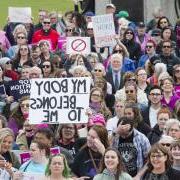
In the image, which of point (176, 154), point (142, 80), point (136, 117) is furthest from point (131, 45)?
point (176, 154)

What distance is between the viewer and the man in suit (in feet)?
60.2

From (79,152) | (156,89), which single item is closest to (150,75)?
(156,89)

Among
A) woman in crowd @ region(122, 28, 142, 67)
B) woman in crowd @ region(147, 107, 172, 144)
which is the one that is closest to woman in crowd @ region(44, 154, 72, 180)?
woman in crowd @ region(147, 107, 172, 144)

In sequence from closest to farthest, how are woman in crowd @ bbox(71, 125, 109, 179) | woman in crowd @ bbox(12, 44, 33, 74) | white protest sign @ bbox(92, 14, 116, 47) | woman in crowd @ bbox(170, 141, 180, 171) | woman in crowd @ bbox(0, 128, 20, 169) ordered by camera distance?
woman in crowd @ bbox(170, 141, 180, 171), woman in crowd @ bbox(71, 125, 109, 179), woman in crowd @ bbox(0, 128, 20, 169), woman in crowd @ bbox(12, 44, 33, 74), white protest sign @ bbox(92, 14, 116, 47)

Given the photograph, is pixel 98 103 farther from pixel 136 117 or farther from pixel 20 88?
pixel 20 88

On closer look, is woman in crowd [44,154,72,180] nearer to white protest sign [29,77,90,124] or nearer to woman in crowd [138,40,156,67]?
white protest sign [29,77,90,124]

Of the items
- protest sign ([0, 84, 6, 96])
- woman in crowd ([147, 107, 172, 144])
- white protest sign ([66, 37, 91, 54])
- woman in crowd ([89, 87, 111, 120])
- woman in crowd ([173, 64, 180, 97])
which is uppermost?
white protest sign ([66, 37, 91, 54])

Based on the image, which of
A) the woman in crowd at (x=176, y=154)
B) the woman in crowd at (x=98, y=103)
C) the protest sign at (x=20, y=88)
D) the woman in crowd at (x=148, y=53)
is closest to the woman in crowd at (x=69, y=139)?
the woman in crowd at (x=176, y=154)

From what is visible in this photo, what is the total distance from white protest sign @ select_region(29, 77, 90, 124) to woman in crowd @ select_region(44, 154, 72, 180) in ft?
6.20

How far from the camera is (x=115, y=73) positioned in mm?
18516

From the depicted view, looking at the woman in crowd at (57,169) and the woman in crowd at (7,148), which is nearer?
the woman in crowd at (57,169)

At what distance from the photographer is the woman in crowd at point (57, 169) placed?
12602mm

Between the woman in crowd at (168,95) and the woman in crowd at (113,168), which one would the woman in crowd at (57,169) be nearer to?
the woman in crowd at (113,168)

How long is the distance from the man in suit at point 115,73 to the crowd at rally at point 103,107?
0.06 feet
